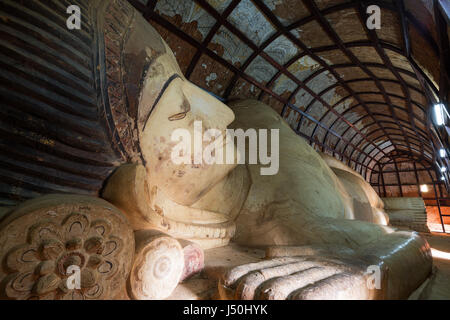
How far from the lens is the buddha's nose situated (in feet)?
6.68

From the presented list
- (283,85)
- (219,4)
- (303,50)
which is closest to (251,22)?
(219,4)

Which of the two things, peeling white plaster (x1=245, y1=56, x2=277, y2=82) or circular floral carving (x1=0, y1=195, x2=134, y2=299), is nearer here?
circular floral carving (x1=0, y1=195, x2=134, y2=299)

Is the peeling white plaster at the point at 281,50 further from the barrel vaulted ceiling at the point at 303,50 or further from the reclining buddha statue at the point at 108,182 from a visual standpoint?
the reclining buddha statue at the point at 108,182

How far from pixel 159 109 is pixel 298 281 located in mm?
1455

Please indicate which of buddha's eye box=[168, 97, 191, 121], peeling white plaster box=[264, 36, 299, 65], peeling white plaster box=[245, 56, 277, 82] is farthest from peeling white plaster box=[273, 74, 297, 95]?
buddha's eye box=[168, 97, 191, 121]

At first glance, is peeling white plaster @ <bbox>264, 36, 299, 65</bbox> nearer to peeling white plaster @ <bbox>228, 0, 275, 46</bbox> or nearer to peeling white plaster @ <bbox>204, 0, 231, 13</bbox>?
peeling white plaster @ <bbox>228, 0, 275, 46</bbox>

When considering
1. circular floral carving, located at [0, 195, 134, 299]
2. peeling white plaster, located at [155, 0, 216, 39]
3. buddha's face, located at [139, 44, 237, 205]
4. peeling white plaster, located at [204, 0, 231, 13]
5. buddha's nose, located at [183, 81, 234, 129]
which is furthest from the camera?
peeling white plaster, located at [204, 0, 231, 13]

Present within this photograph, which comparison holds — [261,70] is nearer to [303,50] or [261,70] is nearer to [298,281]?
[303,50]

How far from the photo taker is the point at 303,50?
456 centimetres

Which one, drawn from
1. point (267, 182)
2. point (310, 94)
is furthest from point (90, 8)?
point (310, 94)

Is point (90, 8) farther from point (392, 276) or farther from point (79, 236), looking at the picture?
point (392, 276)

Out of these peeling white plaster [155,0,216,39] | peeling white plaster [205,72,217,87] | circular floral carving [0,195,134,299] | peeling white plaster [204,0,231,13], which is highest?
peeling white plaster [204,0,231,13]

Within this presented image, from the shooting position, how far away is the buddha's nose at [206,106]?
6.68ft

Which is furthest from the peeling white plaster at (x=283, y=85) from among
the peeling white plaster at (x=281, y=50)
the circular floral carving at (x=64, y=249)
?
the circular floral carving at (x=64, y=249)
